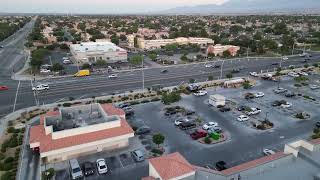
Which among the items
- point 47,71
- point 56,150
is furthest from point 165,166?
point 47,71

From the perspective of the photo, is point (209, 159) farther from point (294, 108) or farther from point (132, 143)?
point (294, 108)

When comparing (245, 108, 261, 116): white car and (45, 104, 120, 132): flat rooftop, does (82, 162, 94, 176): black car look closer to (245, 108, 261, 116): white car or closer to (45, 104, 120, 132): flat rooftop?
(45, 104, 120, 132): flat rooftop

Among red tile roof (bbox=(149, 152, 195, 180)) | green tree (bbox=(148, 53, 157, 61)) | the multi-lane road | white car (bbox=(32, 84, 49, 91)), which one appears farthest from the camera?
green tree (bbox=(148, 53, 157, 61))

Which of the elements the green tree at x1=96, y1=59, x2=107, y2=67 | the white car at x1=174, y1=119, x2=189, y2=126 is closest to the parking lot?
the white car at x1=174, y1=119, x2=189, y2=126

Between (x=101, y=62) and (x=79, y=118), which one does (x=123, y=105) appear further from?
(x=101, y=62)

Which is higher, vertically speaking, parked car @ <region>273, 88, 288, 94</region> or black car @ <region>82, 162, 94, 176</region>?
parked car @ <region>273, 88, 288, 94</region>

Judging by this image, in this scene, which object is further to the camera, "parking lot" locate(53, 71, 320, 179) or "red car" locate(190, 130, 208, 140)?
"red car" locate(190, 130, 208, 140)
